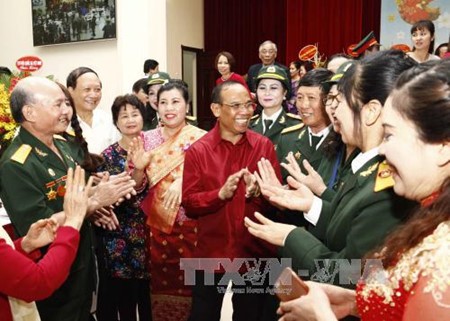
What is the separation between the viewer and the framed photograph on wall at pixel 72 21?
745 cm

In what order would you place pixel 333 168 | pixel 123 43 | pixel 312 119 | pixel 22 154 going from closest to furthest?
1. pixel 22 154
2. pixel 333 168
3. pixel 312 119
4. pixel 123 43

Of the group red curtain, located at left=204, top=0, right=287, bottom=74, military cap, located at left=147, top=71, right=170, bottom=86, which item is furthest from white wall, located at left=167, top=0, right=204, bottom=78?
military cap, located at left=147, top=71, right=170, bottom=86

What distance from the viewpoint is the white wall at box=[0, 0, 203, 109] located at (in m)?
7.04

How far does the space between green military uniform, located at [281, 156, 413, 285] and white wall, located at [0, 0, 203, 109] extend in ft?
19.7

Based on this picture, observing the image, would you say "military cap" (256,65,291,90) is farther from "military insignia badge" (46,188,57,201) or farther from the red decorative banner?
the red decorative banner

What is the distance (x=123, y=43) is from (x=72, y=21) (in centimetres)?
150

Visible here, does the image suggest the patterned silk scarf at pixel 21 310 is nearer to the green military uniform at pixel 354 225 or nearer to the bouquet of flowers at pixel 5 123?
the green military uniform at pixel 354 225

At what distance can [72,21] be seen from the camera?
8.00 meters

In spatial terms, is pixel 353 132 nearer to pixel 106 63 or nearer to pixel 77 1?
pixel 106 63

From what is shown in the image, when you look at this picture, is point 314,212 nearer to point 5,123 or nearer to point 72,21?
point 5,123

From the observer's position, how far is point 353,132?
140cm

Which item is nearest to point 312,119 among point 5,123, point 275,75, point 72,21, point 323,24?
point 275,75

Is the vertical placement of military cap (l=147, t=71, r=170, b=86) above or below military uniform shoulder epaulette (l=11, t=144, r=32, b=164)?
above

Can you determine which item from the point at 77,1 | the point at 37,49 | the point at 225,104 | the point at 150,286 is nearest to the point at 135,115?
the point at 225,104
